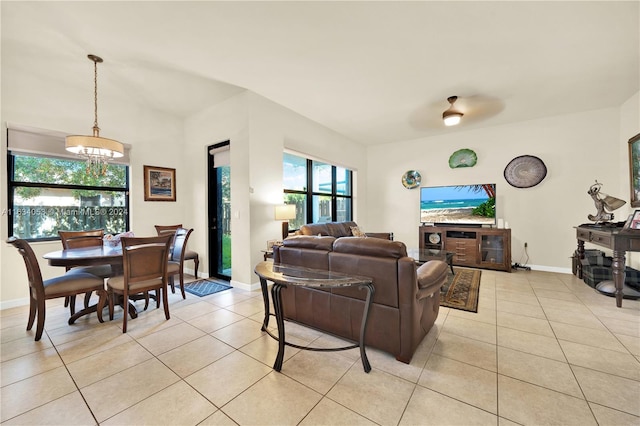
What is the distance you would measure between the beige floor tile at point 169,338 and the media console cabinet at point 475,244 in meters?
4.25

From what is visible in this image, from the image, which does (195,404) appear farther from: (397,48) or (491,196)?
(491,196)

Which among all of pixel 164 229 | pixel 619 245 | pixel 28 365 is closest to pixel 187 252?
pixel 164 229

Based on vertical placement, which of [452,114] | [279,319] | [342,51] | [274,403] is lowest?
[274,403]

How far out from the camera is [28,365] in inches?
73.4

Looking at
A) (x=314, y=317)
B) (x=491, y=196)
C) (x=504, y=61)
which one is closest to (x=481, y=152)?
(x=491, y=196)

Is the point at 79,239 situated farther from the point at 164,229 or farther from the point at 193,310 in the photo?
the point at 193,310

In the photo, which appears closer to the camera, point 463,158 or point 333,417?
point 333,417

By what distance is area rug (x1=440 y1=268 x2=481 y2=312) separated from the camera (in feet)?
9.75

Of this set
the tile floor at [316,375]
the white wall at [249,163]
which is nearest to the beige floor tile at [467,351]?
the tile floor at [316,375]

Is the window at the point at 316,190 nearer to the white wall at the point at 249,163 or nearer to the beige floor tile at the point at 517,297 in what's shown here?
the white wall at the point at 249,163

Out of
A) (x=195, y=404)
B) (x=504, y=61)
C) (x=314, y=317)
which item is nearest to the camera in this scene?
(x=195, y=404)

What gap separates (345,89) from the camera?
347 centimetres

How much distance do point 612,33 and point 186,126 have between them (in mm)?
5726

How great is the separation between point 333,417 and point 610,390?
1764mm
